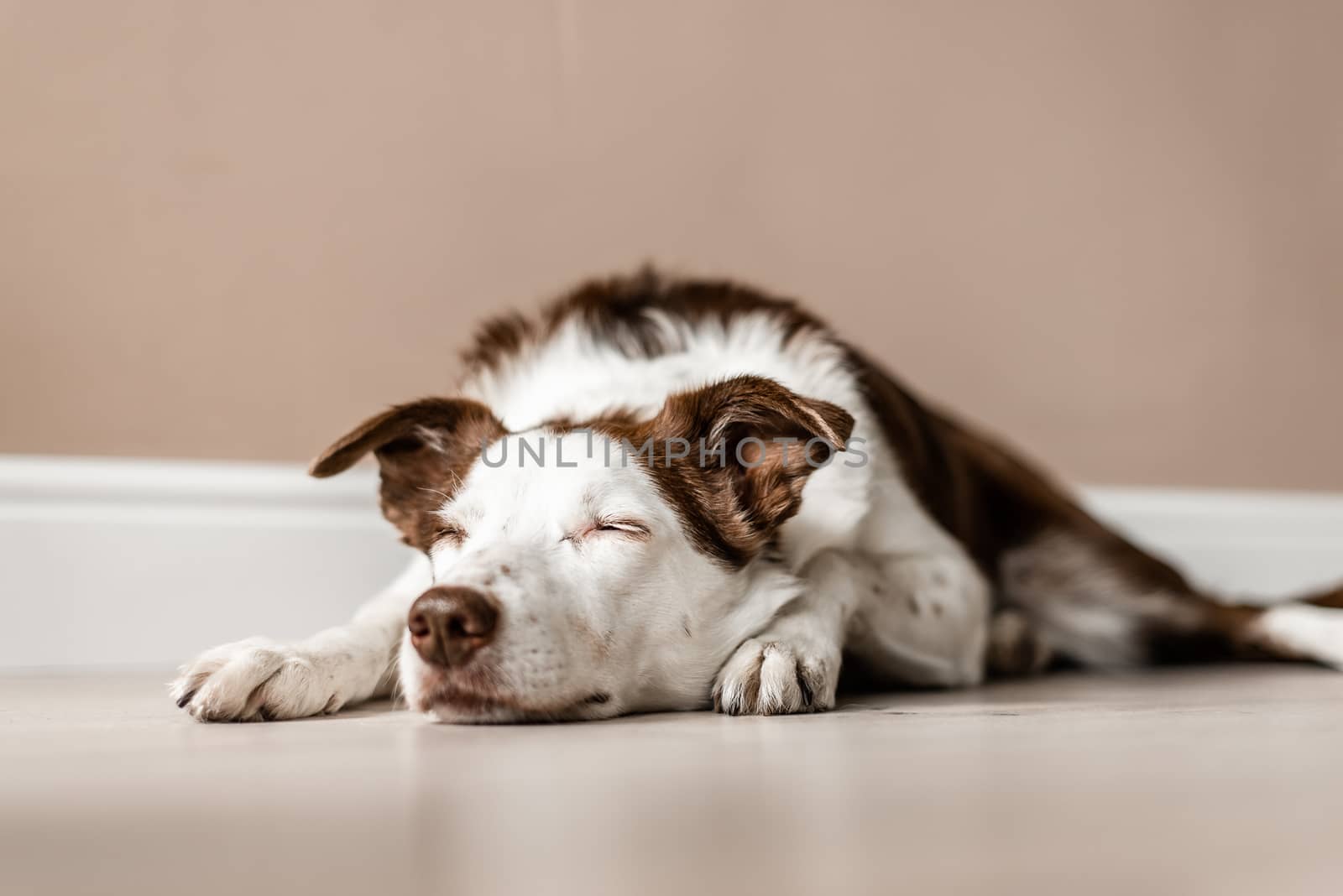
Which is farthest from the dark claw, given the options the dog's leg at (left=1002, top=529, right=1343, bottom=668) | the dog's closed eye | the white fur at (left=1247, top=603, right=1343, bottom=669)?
the white fur at (left=1247, top=603, right=1343, bottom=669)

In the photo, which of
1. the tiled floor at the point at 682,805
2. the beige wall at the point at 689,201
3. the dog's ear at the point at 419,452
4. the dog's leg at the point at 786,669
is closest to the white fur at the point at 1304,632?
the tiled floor at the point at 682,805

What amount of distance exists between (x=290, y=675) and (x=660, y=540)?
604 mm

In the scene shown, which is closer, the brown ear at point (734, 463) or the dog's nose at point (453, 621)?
the dog's nose at point (453, 621)

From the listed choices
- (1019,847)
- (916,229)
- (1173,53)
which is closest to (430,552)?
(1019,847)

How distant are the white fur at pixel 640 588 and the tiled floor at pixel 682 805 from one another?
9 cm

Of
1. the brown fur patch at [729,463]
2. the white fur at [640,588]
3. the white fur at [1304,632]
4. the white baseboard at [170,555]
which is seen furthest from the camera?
the white baseboard at [170,555]

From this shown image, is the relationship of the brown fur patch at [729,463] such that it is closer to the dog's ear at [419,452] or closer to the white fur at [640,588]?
the white fur at [640,588]

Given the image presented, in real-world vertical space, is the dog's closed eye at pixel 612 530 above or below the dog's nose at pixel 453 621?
above

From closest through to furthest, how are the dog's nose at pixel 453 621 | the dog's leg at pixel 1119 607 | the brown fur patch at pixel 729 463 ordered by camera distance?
the dog's nose at pixel 453 621 < the brown fur patch at pixel 729 463 < the dog's leg at pixel 1119 607

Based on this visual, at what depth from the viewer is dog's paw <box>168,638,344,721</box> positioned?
5.51 ft

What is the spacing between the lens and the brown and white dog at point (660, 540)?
1679 mm

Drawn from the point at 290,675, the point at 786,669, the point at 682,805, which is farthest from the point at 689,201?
the point at 682,805

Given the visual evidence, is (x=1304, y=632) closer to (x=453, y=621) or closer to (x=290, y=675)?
(x=453, y=621)

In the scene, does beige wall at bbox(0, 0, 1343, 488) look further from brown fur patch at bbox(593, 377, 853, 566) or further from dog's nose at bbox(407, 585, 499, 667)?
dog's nose at bbox(407, 585, 499, 667)
